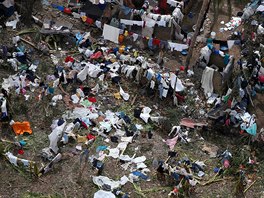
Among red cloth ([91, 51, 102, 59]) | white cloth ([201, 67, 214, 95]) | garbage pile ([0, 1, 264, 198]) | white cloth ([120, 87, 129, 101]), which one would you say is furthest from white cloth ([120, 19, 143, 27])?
white cloth ([120, 87, 129, 101])

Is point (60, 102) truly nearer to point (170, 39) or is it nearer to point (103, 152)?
point (103, 152)

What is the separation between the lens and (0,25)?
41.8 ft

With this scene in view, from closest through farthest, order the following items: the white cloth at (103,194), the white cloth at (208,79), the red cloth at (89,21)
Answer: the white cloth at (103,194)
the white cloth at (208,79)
the red cloth at (89,21)

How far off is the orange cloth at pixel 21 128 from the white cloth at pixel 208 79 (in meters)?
4.38

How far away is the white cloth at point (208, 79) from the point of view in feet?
39.0

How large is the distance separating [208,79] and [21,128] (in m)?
4.65

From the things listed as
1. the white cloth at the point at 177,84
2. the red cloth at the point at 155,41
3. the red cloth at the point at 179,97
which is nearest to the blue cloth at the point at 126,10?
the red cloth at the point at 155,41

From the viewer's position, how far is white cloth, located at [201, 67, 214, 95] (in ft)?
39.0

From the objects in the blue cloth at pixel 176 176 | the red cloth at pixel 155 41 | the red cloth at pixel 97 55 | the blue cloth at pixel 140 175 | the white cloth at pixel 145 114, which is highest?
the red cloth at pixel 155 41

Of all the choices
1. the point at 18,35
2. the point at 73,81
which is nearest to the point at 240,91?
the point at 73,81

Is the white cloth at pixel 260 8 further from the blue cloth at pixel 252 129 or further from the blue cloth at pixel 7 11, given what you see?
the blue cloth at pixel 7 11

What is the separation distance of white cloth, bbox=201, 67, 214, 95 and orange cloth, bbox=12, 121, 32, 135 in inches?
173

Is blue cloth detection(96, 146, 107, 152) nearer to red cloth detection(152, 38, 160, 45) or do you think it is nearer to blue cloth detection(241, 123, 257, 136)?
blue cloth detection(241, 123, 257, 136)

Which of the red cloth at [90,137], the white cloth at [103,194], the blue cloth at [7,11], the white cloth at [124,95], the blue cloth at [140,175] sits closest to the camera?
the white cloth at [103,194]
